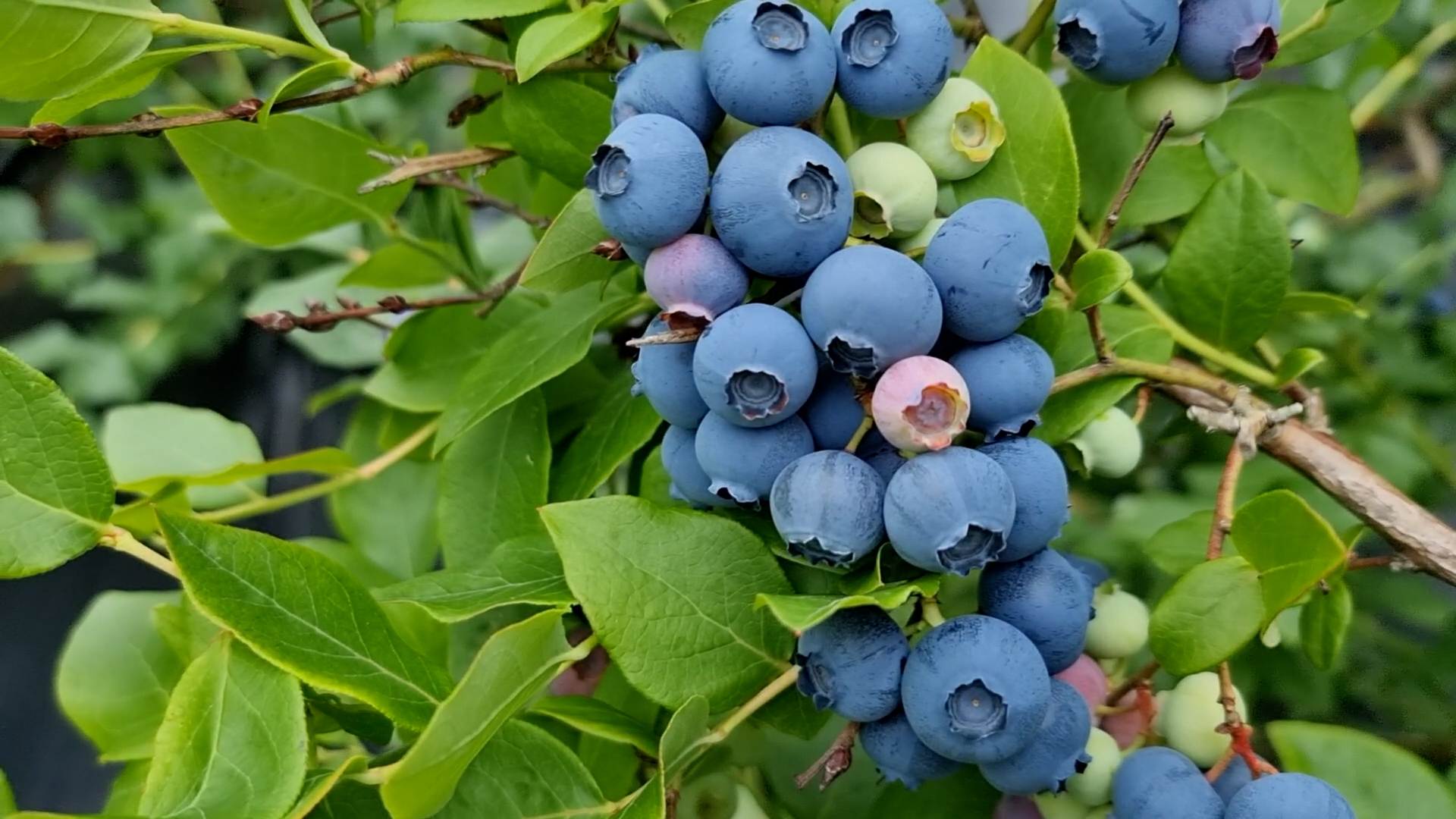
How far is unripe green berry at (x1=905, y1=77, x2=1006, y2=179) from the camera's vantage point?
0.58m

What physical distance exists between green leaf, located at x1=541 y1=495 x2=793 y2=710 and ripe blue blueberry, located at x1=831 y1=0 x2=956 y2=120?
0.24m

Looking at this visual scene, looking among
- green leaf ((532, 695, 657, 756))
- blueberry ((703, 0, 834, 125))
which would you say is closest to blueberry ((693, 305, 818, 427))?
blueberry ((703, 0, 834, 125))

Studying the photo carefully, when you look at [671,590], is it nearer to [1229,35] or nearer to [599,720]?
[599,720]

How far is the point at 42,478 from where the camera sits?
0.58 m

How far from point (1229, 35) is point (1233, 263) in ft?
0.54

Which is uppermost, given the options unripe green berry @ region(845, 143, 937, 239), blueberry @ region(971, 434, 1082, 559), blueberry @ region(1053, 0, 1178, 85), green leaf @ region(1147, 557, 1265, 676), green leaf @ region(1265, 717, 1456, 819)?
blueberry @ region(1053, 0, 1178, 85)

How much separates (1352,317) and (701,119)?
1.13 m

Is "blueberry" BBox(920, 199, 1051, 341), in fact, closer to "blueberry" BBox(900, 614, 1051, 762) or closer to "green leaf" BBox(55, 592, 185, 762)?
"blueberry" BBox(900, 614, 1051, 762)

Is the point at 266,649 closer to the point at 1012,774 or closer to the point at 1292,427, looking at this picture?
the point at 1012,774

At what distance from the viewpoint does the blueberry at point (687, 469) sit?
22.4 inches

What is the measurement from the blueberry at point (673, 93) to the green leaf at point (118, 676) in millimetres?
549

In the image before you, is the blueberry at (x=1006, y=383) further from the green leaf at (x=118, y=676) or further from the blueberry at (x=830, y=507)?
the green leaf at (x=118, y=676)

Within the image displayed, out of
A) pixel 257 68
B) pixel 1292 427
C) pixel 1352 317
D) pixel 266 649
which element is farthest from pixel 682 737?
pixel 257 68

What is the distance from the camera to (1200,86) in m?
0.65
